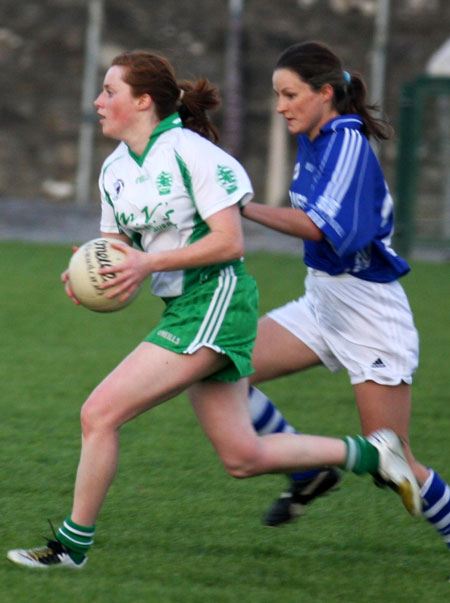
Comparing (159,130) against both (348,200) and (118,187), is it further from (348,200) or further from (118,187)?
(348,200)

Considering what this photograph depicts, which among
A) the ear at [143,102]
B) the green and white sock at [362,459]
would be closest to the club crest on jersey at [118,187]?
the ear at [143,102]

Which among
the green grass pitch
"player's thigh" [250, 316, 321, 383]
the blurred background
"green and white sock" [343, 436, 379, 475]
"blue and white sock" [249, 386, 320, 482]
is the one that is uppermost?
"player's thigh" [250, 316, 321, 383]

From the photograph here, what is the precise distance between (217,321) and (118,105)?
0.79m

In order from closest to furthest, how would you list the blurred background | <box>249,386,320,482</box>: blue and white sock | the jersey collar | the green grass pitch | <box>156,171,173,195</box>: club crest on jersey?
<box>156,171,173,195</box>: club crest on jersey < the green grass pitch < the jersey collar < <box>249,386,320,482</box>: blue and white sock < the blurred background

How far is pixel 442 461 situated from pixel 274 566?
1886mm

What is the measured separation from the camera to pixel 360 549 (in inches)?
176

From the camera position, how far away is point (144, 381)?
378 cm

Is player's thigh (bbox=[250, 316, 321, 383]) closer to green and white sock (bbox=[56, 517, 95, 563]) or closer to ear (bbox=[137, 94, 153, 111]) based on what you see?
green and white sock (bbox=[56, 517, 95, 563])

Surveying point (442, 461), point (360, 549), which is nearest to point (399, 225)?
point (442, 461)

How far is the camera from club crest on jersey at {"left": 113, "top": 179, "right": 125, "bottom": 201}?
3920mm

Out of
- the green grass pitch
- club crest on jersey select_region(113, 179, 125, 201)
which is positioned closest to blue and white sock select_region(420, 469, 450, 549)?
the green grass pitch

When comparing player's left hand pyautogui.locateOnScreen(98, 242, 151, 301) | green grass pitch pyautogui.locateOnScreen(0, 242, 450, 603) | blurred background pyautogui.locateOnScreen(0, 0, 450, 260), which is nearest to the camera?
player's left hand pyautogui.locateOnScreen(98, 242, 151, 301)

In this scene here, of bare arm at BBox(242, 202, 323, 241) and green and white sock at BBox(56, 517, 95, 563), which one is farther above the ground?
bare arm at BBox(242, 202, 323, 241)

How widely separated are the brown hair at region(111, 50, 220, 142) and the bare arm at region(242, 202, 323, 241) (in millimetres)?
383
